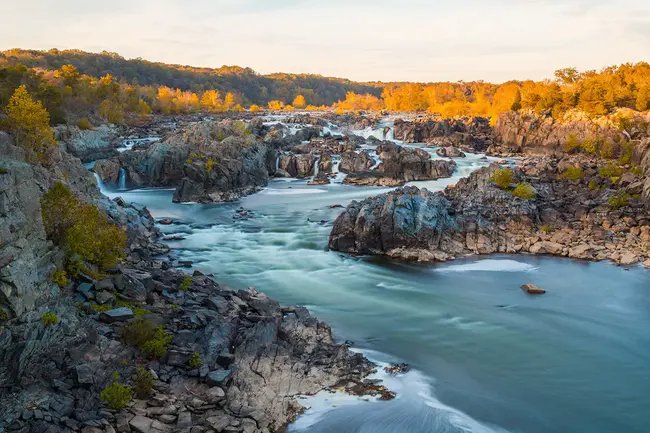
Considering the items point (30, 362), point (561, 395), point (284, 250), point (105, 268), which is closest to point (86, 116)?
point (284, 250)

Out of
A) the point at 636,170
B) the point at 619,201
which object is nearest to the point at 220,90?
the point at 636,170

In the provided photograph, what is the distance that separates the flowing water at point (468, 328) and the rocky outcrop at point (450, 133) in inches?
1673

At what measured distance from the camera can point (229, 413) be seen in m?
12.0

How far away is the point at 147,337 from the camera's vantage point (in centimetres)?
1355

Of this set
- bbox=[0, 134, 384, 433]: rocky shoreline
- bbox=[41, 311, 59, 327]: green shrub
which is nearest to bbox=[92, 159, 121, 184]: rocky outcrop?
bbox=[0, 134, 384, 433]: rocky shoreline

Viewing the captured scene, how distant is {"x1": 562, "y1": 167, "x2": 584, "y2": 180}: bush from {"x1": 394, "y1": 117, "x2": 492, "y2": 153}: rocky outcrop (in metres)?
27.6

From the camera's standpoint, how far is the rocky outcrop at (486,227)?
87.1ft

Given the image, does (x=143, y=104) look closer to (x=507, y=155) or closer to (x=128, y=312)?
(x=507, y=155)

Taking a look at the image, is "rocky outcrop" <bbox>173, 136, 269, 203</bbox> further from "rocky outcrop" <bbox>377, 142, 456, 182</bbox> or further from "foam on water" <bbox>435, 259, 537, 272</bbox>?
"foam on water" <bbox>435, 259, 537, 272</bbox>

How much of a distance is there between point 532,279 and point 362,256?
824cm

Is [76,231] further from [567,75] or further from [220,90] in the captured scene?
[220,90]

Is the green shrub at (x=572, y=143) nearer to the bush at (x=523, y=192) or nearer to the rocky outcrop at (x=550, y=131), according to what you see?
the rocky outcrop at (x=550, y=131)

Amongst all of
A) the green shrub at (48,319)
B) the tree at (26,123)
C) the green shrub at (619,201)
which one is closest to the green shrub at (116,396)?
the green shrub at (48,319)

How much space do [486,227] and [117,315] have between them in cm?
1988
